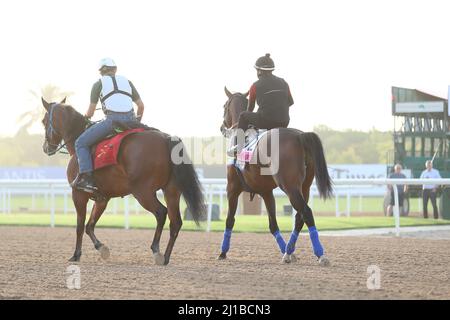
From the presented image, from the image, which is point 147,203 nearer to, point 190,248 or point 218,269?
point 218,269

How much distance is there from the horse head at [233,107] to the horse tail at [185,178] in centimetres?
108

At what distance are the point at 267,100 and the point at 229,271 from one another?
220 centimetres

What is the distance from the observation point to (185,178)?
984cm

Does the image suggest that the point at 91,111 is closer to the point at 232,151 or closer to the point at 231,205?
the point at 232,151

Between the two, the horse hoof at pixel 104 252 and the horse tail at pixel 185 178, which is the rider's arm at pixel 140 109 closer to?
the horse tail at pixel 185 178

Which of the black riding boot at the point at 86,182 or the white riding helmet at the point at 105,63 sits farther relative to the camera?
the white riding helmet at the point at 105,63

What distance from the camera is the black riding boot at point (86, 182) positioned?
33.4 feet

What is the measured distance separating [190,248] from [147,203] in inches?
109

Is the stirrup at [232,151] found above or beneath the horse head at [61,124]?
beneath

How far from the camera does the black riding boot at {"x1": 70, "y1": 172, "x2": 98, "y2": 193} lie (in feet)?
33.4

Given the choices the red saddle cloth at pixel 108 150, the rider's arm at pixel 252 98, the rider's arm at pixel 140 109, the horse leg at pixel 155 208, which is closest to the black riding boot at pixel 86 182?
the red saddle cloth at pixel 108 150

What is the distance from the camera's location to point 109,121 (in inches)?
400
